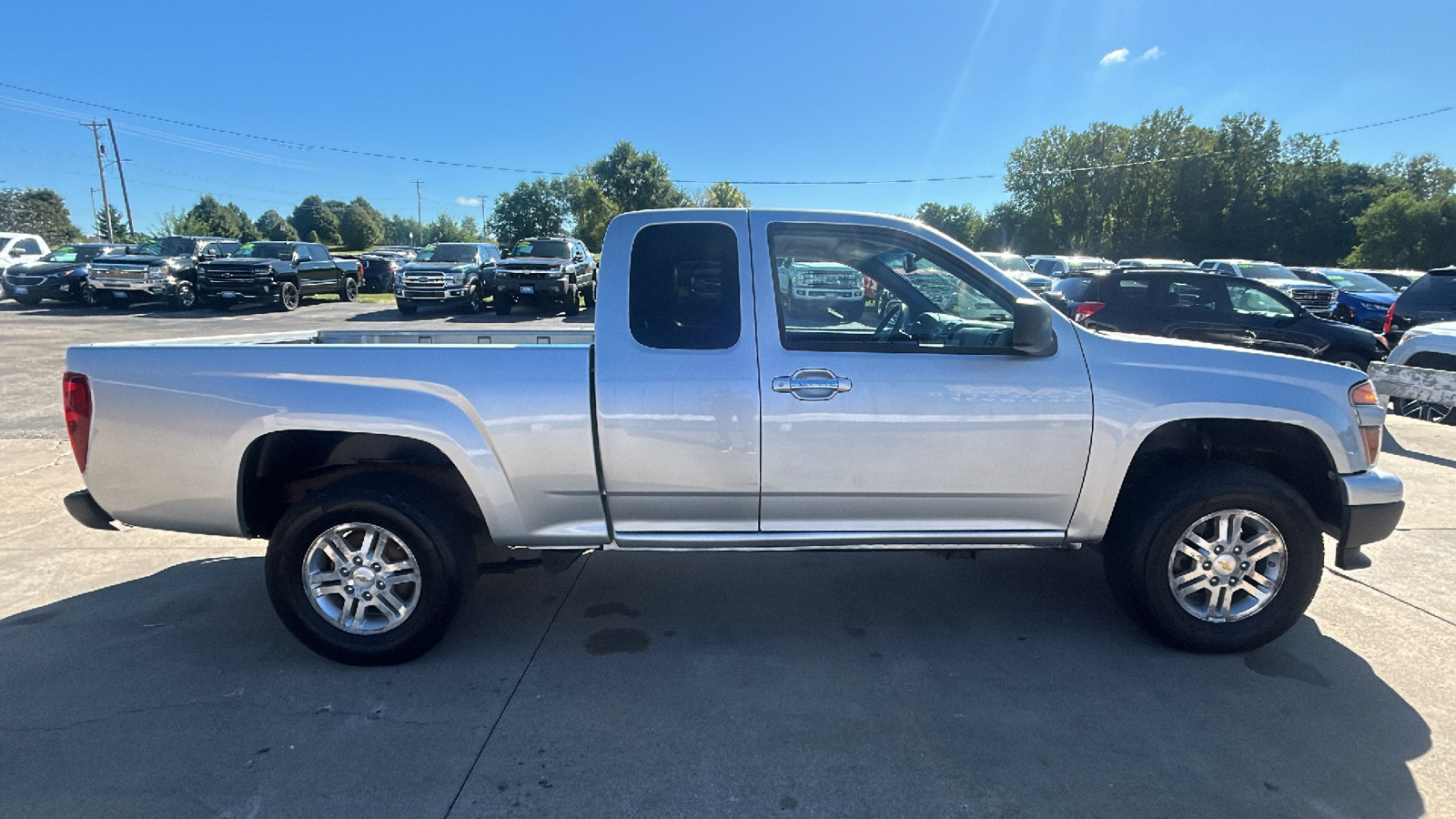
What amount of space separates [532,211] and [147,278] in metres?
62.6

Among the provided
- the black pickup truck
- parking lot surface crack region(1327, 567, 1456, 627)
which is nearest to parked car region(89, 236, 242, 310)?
the black pickup truck

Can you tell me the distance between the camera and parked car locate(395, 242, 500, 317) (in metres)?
20.1

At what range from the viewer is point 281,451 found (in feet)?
11.3

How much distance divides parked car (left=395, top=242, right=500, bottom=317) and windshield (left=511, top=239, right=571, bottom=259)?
3.32 ft

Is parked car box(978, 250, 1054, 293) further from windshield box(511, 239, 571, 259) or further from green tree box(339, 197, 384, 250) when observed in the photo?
green tree box(339, 197, 384, 250)

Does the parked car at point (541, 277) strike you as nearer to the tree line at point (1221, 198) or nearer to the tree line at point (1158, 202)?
the tree line at point (1158, 202)

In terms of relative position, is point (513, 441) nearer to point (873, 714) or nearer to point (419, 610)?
point (419, 610)

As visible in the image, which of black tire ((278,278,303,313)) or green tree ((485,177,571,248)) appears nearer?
black tire ((278,278,303,313))

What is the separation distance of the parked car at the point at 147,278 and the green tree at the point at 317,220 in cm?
8742

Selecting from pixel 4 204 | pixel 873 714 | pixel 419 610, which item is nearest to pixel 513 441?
pixel 419 610

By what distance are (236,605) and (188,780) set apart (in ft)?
4.96

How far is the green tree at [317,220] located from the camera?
10112 centimetres

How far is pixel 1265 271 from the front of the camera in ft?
66.8

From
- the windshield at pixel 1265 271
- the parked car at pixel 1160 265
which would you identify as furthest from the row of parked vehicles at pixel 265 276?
the windshield at pixel 1265 271
